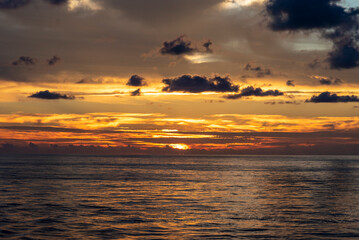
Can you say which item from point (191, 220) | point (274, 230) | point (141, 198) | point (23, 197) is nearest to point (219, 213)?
point (191, 220)

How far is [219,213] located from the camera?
149 ft

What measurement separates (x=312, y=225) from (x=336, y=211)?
10328 mm

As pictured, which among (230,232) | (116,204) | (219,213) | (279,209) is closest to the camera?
(230,232)

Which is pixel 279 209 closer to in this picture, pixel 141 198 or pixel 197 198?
pixel 197 198

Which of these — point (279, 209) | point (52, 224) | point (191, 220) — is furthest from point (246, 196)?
point (52, 224)

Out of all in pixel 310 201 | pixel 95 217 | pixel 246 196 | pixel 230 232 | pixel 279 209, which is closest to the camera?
pixel 230 232

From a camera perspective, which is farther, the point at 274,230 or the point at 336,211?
the point at 336,211

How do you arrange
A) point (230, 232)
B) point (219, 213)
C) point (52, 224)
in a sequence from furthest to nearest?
point (219, 213), point (52, 224), point (230, 232)

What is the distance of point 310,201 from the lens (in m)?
57.3

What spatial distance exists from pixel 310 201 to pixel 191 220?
2291cm

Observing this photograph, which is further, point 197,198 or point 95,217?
point 197,198

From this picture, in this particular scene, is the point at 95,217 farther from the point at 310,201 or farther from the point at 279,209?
the point at 310,201

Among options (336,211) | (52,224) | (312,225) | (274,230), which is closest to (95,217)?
(52,224)

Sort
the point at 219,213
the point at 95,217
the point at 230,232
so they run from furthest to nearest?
the point at 219,213 < the point at 95,217 < the point at 230,232
